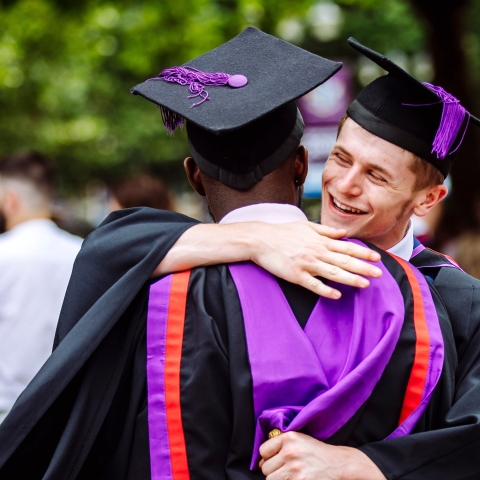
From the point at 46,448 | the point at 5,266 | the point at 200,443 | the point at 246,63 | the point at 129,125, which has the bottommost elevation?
the point at 129,125

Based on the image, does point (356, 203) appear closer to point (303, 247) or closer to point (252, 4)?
point (303, 247)

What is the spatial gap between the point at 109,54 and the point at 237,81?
17108mm

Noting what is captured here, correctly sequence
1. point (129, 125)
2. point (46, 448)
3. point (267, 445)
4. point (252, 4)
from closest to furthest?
point (267, 445) < point (46, 448) < point (252, 4) < point (129, 125)

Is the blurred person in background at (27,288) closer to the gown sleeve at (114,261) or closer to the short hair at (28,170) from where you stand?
the short hair at (28,170)

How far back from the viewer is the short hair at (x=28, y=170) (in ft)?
14.9

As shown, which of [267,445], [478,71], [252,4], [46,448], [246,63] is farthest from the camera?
[478,71]

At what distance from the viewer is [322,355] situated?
1.86m

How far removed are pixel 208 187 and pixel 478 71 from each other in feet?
57.5

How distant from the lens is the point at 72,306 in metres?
2.11

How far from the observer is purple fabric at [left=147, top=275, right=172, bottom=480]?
1881 millimetres

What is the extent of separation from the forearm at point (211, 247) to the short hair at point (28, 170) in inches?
108

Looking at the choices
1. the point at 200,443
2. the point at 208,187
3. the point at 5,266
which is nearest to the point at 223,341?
the point at 200,443

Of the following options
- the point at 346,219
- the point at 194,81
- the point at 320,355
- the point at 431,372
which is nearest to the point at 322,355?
the point at 320,355

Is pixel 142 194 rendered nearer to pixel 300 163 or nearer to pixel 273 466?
pixel 300 163
